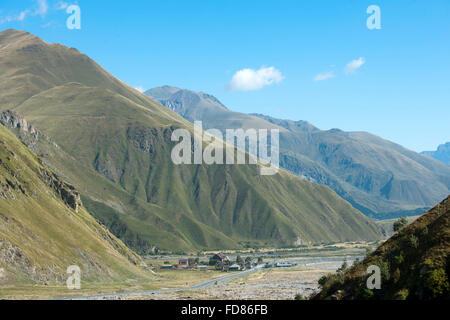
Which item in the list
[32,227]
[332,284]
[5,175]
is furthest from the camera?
[5,175]

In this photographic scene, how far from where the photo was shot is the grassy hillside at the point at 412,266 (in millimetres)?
55625

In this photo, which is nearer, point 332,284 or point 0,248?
point 332,284

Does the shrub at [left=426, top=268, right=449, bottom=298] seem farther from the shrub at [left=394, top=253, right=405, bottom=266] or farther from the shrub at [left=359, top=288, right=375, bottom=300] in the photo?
the shrub at [left=359, top=288, right=375, bottom=300]

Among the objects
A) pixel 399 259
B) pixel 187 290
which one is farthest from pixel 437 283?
pixel 187 290

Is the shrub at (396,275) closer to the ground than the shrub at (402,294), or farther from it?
farther from it

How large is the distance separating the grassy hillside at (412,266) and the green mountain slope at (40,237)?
104152 mm

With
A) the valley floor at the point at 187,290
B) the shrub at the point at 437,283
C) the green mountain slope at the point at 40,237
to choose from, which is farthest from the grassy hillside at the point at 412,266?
the green mountain slope at the point at 40,237

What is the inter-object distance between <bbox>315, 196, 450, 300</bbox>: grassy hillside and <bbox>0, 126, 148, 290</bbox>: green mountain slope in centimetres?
10415

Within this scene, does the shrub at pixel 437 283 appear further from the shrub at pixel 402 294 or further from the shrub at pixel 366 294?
the shrub at pixel 366 294

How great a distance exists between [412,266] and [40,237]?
129 metres
